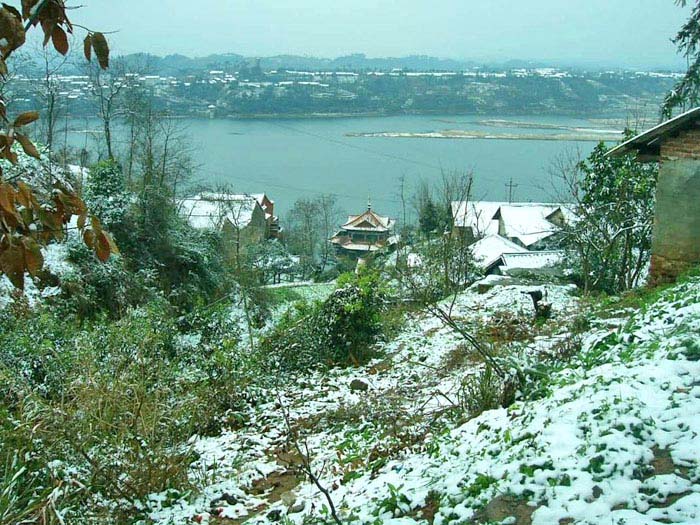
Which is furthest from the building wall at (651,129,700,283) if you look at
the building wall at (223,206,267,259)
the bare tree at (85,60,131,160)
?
the bare tree at (85,60,131,160)

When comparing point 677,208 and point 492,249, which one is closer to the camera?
point 677,208

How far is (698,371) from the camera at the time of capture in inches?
162

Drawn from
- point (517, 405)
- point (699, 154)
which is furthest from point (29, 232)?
point (699, 154)

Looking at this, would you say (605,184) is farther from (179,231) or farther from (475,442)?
(475,442)

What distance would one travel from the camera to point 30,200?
5.45 feet

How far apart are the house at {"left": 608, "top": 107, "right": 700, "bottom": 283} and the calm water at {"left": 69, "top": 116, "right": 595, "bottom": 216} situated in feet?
83.4

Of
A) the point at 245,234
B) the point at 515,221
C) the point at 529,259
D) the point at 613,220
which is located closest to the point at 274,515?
the point at 613,220

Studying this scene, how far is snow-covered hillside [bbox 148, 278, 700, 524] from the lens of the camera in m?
3.31

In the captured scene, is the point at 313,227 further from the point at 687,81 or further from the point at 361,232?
the point at 687,81

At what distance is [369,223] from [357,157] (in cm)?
1345

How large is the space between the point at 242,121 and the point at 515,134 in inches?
825

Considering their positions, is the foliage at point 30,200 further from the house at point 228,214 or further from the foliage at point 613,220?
the house at point 228,214

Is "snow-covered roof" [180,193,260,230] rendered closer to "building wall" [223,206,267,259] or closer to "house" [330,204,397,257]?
"building wall" [223,206,267,259]

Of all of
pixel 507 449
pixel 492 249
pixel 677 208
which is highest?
pixel 677 208
